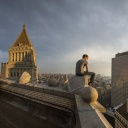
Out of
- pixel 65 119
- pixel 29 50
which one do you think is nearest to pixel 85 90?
pixel 65 119

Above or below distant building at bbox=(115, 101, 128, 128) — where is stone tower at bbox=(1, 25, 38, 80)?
above

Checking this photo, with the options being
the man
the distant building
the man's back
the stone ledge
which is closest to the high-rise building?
the distant building


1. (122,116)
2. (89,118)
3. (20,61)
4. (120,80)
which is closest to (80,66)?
(89,118)

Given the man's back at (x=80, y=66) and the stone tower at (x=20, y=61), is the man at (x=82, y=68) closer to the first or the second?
the man's back at (x=80, y=66)

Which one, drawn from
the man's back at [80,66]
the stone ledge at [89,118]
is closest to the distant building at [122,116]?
the man's back at [80,66]

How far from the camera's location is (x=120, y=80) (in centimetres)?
11912

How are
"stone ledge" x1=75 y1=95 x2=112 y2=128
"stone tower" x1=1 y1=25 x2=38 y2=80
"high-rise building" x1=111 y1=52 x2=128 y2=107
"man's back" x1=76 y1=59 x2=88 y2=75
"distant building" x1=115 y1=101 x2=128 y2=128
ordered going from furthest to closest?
"high-rise building" x1=111 y1=52 x2=128 y2=107
"distant building" x1=115 y1=101 x2=128 y2=128
"stone tower" x1=1 y1=25 x2=38 y2=80
"man's back" x1=76 y1=59 x2=88 y2=75
"stone ledge" x1=75 y1=95 x2=112 y2=128

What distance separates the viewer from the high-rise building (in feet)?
369

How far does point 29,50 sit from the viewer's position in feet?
201

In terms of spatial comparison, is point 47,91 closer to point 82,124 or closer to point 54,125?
point 54,125

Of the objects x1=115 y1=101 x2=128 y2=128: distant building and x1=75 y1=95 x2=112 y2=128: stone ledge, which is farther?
x1=115 y1=101 x2=128 y2=128: distant building

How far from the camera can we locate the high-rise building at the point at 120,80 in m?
112

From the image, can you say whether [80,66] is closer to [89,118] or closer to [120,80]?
[89,118]

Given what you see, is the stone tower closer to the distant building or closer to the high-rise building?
the distant building
